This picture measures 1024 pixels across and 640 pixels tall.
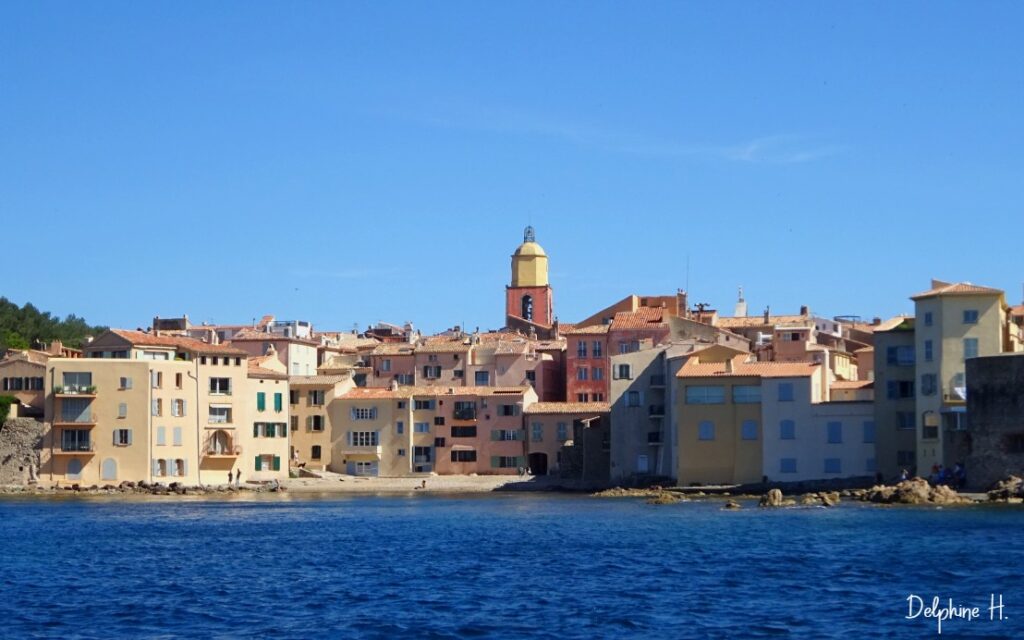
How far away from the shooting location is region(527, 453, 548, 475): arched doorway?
93.1 m

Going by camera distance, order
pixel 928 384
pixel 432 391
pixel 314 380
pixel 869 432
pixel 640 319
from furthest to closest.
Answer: pixel 640 319, pixel 314 380, pixel 432 391, pixel 869 432, pixel 928 384

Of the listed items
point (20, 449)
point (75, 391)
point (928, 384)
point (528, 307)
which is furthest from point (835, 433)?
point (528, 307)

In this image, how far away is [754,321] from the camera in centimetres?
10362

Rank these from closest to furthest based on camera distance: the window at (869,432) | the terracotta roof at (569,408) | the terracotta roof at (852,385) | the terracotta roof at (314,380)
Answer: the window at (869,432)
the terracotta roof at (852,385)
the terracotta roof at (569,408)
the terracotta roof at (314,380)

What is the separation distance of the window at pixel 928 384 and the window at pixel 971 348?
1.71m

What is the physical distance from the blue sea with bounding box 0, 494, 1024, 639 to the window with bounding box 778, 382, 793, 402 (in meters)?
8.10

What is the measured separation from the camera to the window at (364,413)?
94562mm

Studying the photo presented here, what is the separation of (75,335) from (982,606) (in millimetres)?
102729

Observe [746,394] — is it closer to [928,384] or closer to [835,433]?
[835,433]

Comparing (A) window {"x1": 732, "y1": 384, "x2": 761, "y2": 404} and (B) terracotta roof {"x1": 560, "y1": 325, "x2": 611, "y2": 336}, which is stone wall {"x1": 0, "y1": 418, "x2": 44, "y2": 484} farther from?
(A) window {"x1": 732, "y1": 384, "x2": 761, "y2": 404}

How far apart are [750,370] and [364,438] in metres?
26.9

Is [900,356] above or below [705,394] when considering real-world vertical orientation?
above

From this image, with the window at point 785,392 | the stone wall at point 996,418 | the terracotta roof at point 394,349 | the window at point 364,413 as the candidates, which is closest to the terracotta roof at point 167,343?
the window at point 364,413

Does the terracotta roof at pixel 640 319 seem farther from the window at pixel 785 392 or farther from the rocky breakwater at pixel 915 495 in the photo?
the rocky breakwater at pixel 915 495
